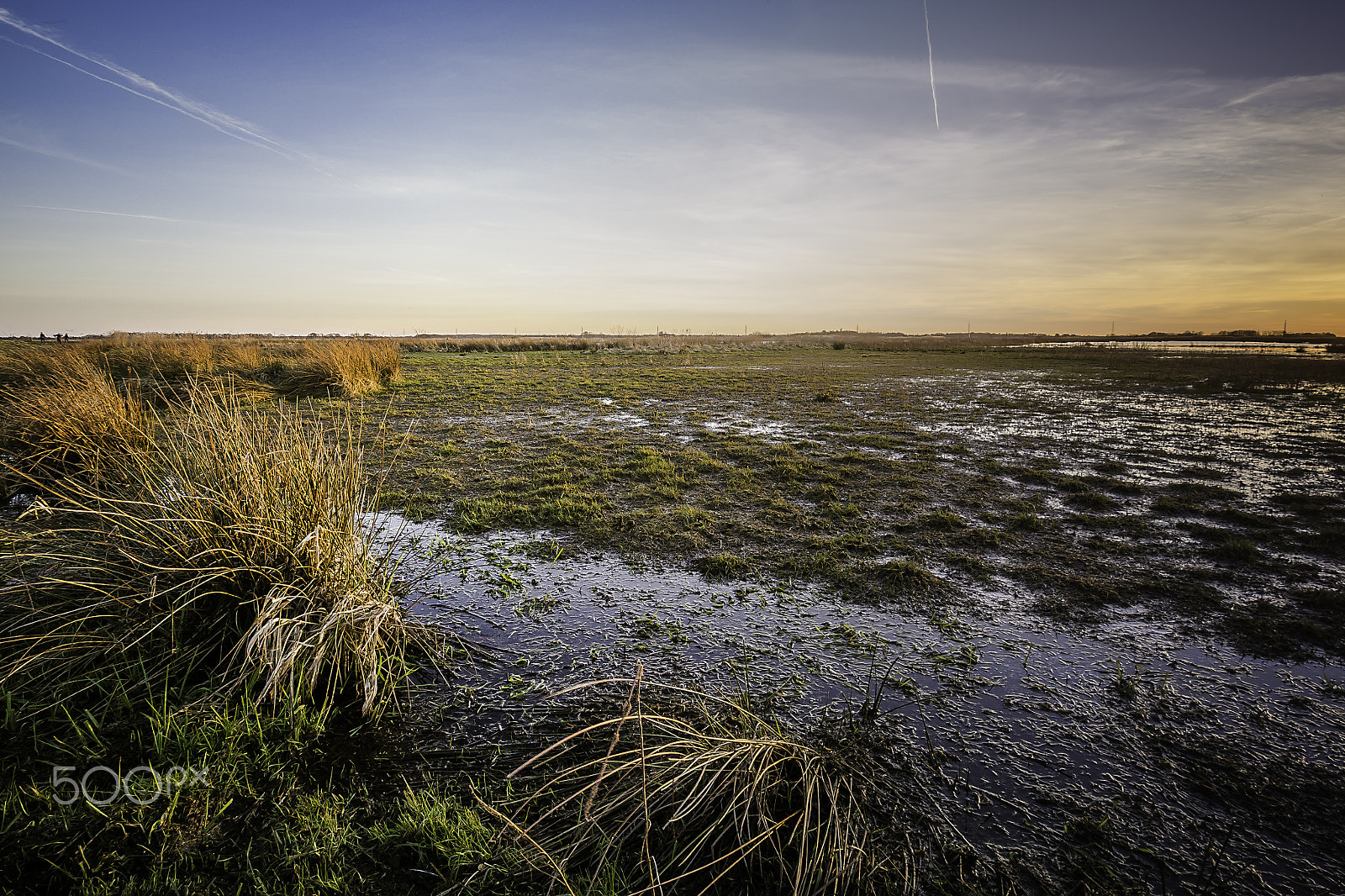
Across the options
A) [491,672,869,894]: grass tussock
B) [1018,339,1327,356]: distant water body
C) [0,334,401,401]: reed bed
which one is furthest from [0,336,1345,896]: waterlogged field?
[1018,339,1327,356]: distant water body

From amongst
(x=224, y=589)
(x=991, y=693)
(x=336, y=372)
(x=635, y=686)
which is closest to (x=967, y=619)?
(x=991, y=693)

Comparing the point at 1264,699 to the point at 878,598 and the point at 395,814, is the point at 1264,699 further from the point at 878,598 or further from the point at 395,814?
the point at 395,814

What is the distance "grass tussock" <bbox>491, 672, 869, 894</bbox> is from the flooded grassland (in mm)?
403

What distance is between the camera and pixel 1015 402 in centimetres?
1873

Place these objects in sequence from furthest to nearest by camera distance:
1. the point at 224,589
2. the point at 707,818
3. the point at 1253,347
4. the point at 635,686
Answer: the point at 1253,347 < the point at 224,589 < the point at 707,818 < the point at 635,686

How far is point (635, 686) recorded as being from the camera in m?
2.22

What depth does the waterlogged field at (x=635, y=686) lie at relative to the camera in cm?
240

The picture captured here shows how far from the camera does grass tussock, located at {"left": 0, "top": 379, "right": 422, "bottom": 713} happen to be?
3182mm

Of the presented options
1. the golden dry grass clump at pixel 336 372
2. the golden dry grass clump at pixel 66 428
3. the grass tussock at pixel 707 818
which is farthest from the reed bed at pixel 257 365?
the grass tussock at pixel 707 818

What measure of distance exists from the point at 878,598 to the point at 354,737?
4.32 m

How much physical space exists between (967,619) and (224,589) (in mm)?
5791

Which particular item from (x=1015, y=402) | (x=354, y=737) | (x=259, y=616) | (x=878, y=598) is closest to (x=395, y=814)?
(x=354, y=737)

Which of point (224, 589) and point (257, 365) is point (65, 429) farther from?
point (257, 365)

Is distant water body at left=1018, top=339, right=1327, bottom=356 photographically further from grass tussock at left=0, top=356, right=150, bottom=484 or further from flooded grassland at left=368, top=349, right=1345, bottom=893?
grass tussock at left=0, top=356, right=150, bottom=484
